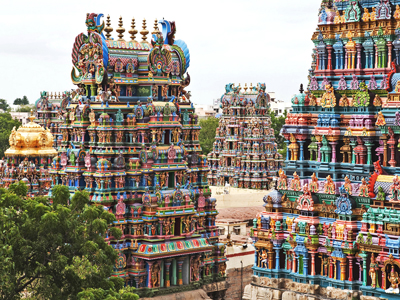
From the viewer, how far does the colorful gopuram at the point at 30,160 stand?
48.4 metres

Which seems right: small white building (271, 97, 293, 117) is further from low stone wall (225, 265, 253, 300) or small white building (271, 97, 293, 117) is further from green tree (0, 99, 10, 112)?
low stone wall (225, 265, 253, 300)

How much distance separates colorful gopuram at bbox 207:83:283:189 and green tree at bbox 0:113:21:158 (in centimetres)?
3017

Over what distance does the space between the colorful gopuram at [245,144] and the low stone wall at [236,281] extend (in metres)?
28.6

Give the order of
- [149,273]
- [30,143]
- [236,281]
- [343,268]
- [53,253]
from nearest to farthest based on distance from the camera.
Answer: [53,253], [343,268], [149,273], [236,281], [30,143]

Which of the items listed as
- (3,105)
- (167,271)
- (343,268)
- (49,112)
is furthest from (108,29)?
(3,105)

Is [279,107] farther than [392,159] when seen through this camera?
Yes

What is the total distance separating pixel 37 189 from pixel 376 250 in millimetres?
21286

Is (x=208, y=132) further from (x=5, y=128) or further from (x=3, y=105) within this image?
(x=3, y=105)

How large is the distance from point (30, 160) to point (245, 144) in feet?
82.7

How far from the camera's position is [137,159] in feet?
122

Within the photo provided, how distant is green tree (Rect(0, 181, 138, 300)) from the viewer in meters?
29.0

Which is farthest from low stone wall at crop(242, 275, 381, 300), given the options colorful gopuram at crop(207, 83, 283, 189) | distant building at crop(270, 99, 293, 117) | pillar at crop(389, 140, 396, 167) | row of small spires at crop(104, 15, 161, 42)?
distant building at crop(270, 99, 293, 117)

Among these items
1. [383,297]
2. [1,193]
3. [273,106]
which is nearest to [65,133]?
[1,193]

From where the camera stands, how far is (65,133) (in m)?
39.5
